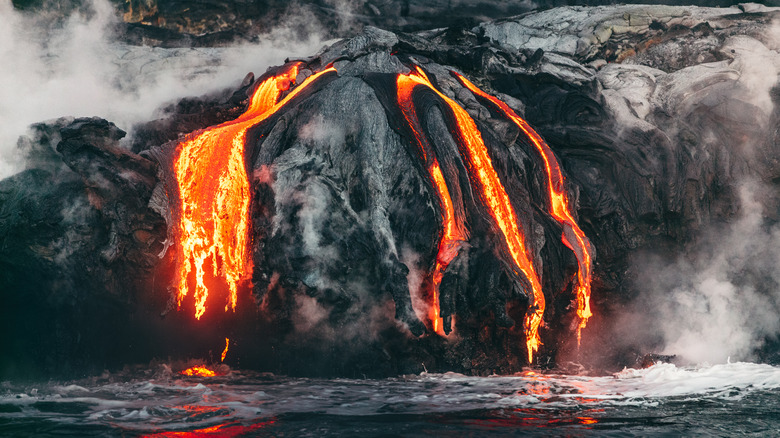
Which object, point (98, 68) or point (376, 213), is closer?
point (376, 213)

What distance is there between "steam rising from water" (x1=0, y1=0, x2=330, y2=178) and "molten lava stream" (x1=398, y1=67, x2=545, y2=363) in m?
4.37

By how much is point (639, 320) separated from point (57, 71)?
37.9ft

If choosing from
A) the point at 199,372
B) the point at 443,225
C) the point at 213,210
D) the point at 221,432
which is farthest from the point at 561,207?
the point at 221,432

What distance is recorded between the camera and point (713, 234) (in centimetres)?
1155

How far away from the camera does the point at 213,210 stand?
10180 mm

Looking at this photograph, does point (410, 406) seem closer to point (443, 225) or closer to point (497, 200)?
point (443, 225)

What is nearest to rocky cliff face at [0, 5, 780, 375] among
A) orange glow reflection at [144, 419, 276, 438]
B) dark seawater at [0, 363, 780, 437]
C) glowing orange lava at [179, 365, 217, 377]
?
glowing orange lava at [179, 365, 217, 377]

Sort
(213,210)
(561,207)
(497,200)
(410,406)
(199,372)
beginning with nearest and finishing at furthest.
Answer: (410,406) → (199,372) → (213,210) → (497,200) → (561,207)

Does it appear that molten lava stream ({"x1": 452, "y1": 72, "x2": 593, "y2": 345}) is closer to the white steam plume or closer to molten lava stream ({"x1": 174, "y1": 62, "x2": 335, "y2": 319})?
the white steam plume

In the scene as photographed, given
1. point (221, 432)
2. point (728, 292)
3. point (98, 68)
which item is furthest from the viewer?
point (98, 68)

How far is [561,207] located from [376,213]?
10.4 ft

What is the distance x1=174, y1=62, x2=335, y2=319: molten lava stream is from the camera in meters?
10.1

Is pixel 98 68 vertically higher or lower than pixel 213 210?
higher

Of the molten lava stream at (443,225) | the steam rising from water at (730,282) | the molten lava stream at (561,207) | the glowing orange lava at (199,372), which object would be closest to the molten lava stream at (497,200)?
the molten lava stream at (443,225)
